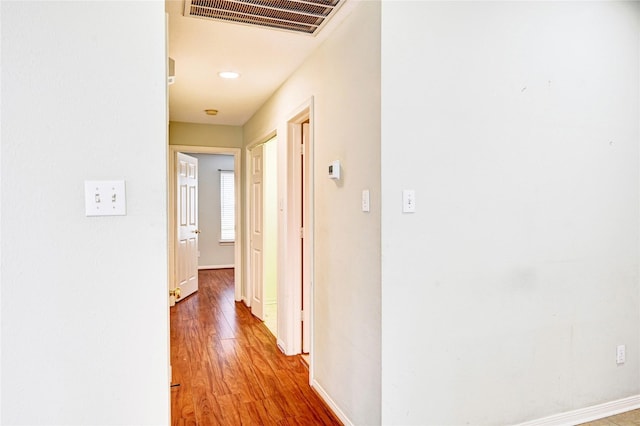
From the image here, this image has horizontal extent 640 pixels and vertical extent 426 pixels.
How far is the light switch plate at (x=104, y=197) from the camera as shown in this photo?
4.63 ft

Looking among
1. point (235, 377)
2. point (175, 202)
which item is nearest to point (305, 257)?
point (235, 377)

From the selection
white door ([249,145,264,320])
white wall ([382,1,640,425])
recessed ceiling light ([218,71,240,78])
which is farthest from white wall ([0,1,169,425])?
white door ([249,145,264,320])

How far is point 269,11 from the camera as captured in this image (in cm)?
219

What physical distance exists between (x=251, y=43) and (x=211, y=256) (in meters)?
6.18

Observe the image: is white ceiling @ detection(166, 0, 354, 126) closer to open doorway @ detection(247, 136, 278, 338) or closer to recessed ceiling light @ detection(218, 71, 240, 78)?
recessed ceiling light @ detection(218, 71, 240, 78)

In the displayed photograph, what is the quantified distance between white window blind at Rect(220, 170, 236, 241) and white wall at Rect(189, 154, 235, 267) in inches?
2.8

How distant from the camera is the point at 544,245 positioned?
88.5 inches

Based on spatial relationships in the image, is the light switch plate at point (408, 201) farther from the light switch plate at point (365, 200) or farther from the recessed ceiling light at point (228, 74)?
the recessed ceiling light at point (228, 74)

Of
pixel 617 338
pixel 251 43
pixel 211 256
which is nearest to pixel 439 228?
pixel 617 338

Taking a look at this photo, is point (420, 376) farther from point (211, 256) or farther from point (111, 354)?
point (211, 256)

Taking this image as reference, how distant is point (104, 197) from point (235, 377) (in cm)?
205

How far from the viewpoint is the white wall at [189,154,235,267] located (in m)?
8.20

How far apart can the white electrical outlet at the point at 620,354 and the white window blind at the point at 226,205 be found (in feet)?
22.6

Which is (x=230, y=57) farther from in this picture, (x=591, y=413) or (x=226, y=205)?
(x=226, y=205)
